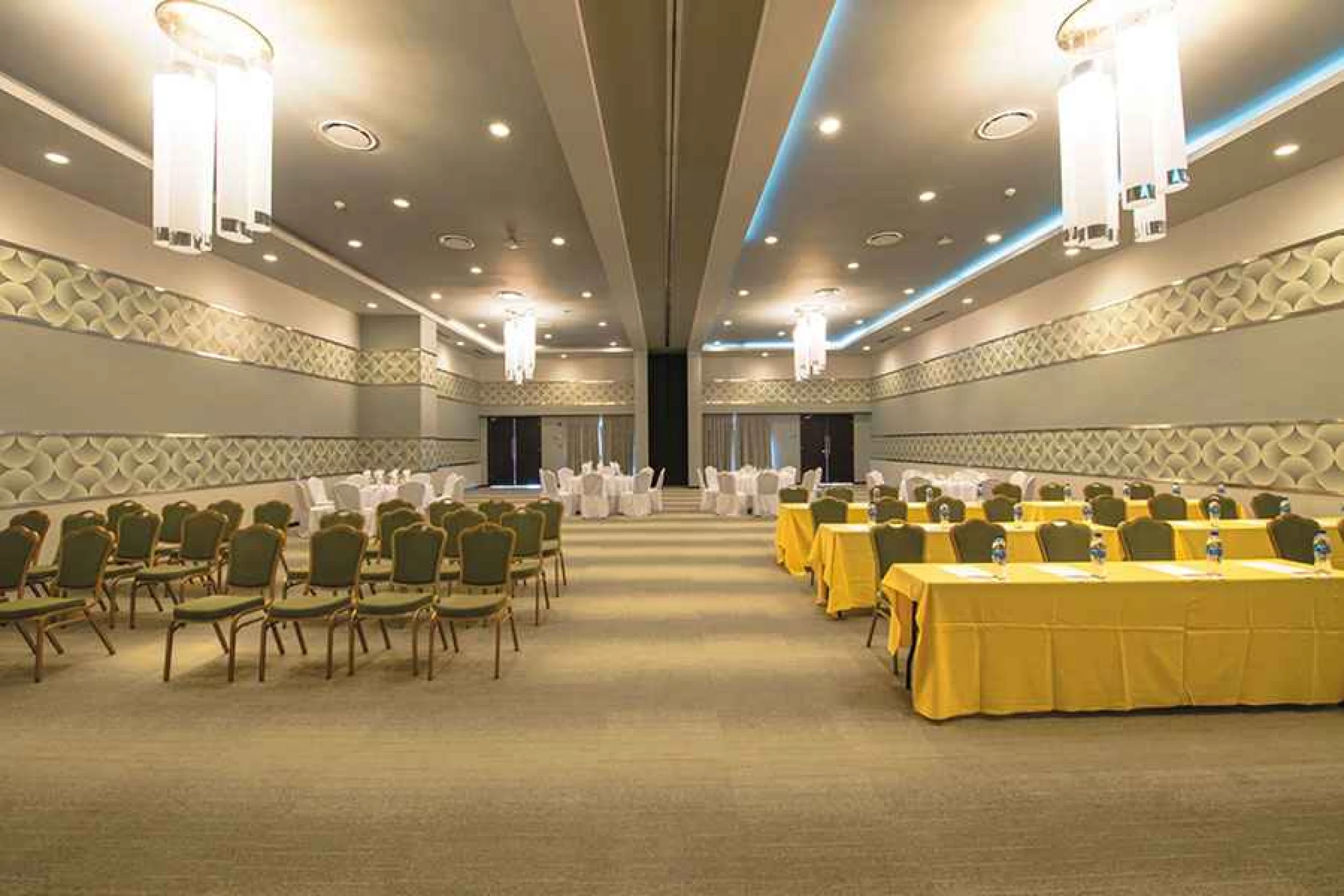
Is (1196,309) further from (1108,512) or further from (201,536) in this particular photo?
(201,536)

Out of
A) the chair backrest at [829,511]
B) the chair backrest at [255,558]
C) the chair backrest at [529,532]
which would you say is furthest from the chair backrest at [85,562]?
the chair backrest at [829,511]

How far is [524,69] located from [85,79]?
11.8ft

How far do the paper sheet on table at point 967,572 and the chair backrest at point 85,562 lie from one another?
6.08m

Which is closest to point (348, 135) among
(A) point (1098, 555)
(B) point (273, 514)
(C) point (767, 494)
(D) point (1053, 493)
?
(B) point (273, 514)

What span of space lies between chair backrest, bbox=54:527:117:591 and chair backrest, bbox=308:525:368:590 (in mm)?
1646

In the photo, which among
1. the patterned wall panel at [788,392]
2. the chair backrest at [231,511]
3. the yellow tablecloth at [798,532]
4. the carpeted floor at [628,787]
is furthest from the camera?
the patterned wall panel at [788,392]

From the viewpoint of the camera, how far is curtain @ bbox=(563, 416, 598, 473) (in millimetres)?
23062

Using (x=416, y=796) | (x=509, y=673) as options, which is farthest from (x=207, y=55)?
(x=416, y=796)

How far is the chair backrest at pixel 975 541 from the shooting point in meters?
4.98

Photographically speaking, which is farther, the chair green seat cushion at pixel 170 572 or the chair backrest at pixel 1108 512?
the chair backrest at pixel 1108 512

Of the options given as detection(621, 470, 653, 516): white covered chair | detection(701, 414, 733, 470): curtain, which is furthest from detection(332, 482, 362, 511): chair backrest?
detection(701, 414, 733, 470): curtain

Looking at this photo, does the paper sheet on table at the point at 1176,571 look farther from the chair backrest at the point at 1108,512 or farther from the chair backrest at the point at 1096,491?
the chair backrest at the point at 1096,491

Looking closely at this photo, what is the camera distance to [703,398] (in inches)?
878

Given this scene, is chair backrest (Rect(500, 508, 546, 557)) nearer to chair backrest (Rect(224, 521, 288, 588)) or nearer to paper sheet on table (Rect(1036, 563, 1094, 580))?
chair backrest (Rect(224, 521, 288, 588))
